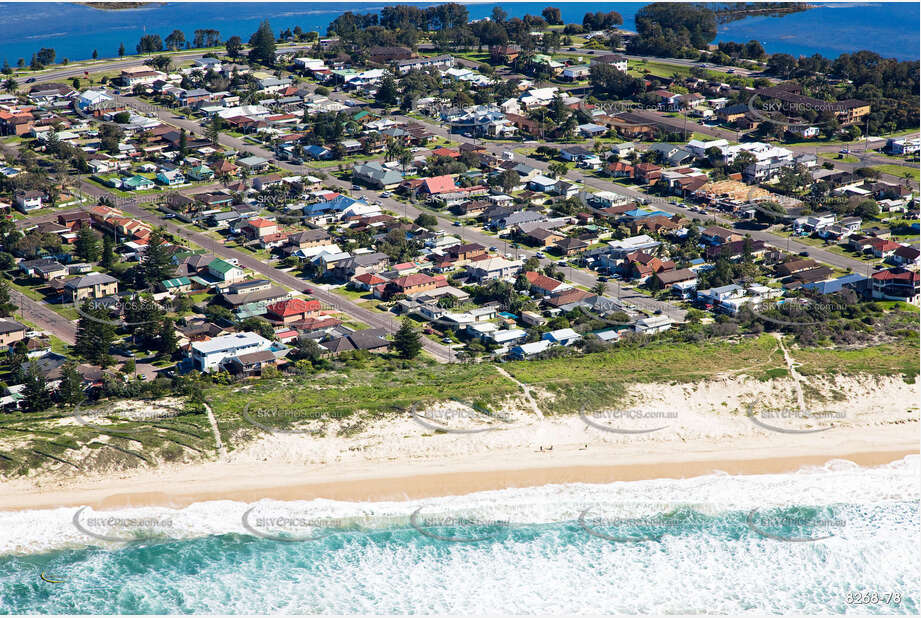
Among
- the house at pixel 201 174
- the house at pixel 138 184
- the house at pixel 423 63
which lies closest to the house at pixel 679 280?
the house at pixel 201 174

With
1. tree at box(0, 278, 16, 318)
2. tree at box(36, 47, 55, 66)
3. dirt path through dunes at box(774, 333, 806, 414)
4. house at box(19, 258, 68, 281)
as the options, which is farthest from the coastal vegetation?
tree at box(36, 47, 55, 66)

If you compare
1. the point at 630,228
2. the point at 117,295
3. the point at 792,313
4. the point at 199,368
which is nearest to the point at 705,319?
the point at 792,313

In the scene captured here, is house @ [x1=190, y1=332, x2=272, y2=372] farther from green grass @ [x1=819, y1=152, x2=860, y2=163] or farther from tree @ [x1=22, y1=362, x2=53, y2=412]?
green grass @ [x1=819, y1=152, x2=860, y2=163]

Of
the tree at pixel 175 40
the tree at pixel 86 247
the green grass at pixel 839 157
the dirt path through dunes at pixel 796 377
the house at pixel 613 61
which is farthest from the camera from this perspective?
the tree at pixel 175 40

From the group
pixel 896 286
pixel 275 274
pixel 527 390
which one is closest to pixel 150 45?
pixel 275 274

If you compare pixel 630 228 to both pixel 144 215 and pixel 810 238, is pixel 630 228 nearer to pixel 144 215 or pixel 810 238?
pixel 810 238

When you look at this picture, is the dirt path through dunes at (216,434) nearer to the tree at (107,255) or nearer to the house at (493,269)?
the house at (493,269)
